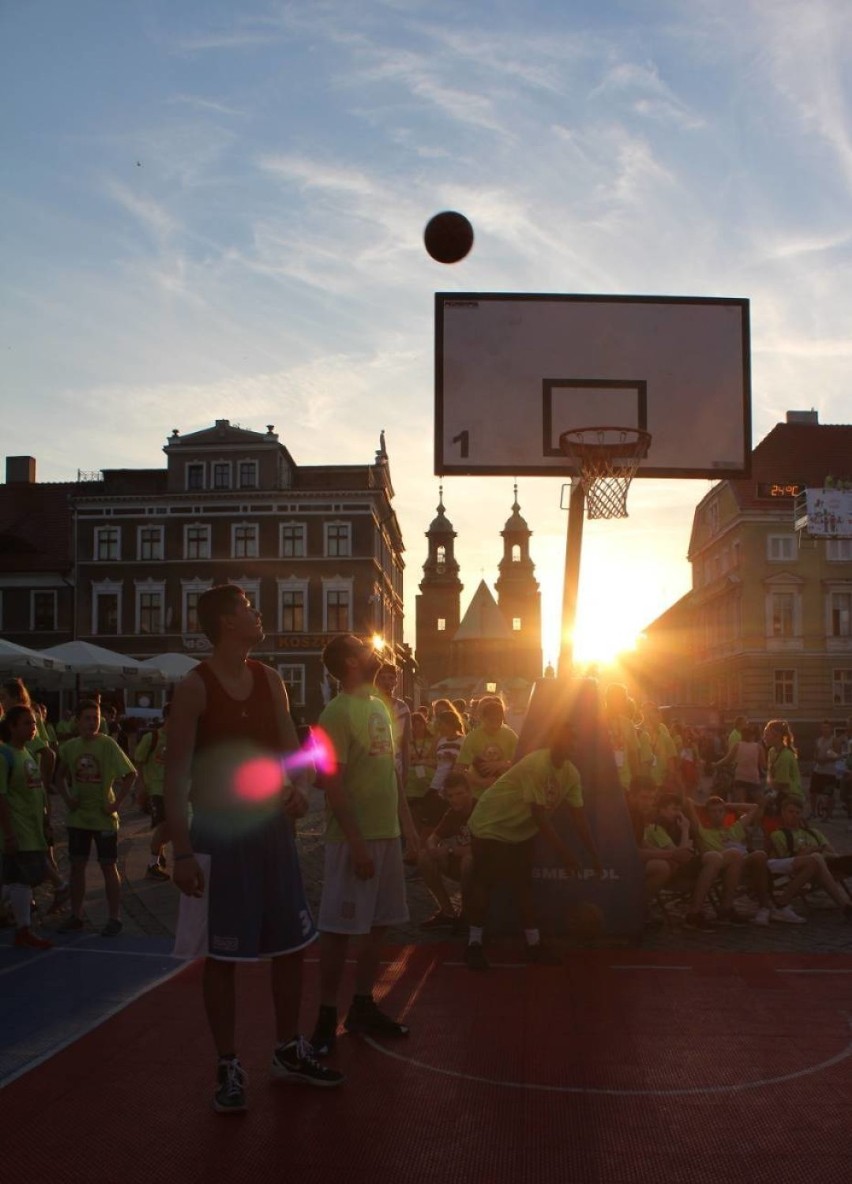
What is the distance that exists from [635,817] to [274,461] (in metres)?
49.6

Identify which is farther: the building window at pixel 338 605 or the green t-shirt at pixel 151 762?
the building window at pixel 338 605

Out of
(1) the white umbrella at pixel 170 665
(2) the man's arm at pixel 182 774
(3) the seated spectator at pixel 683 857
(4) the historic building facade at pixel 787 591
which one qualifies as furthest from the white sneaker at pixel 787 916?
(4) the historic building facade at pixel 787 591

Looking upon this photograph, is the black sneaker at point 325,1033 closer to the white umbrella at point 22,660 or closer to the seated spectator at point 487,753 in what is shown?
the seated spectator at point 487,753

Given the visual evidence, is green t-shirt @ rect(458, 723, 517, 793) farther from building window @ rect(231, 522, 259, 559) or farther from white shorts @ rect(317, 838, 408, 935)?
building window @ rect(231, 522, 259, 559)

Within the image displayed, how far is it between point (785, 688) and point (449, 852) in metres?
52.0

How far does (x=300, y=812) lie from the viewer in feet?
18.5

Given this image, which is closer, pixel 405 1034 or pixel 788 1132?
pixel 788 1132

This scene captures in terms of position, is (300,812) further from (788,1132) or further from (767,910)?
(767,910)

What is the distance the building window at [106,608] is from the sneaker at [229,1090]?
56401 millimetres

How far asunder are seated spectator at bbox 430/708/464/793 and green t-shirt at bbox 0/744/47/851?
15.6ft

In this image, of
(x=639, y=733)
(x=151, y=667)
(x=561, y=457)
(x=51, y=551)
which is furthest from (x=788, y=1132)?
(x=51, y=551)

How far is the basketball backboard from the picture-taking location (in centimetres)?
1235

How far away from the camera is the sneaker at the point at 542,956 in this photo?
8945 millimetres

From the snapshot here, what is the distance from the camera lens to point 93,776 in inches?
400
